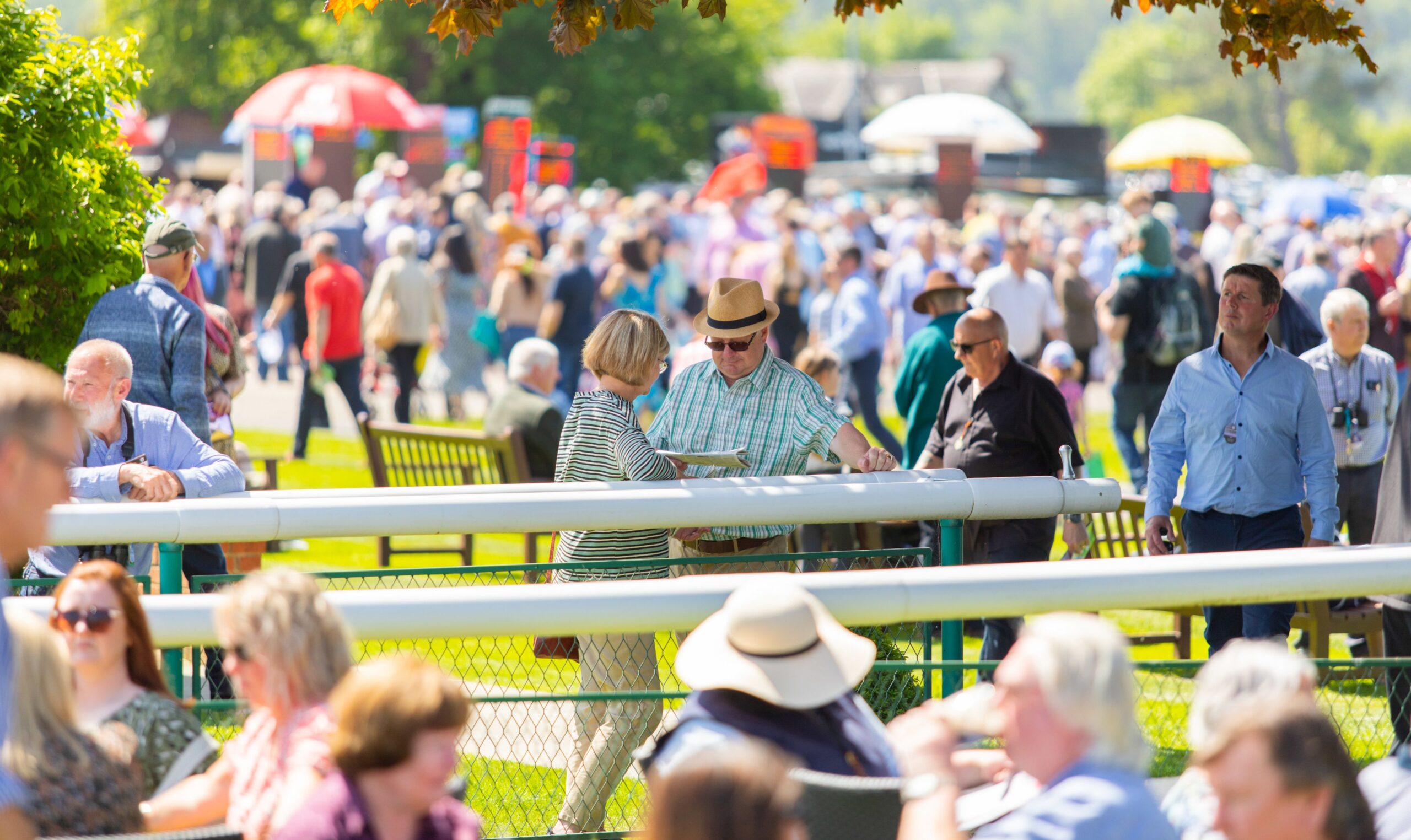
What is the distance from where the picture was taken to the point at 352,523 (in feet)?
16.0

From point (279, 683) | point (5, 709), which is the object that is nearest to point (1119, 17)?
point (279, 683)

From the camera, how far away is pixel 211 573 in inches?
264

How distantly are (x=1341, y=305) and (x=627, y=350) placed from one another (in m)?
4.52

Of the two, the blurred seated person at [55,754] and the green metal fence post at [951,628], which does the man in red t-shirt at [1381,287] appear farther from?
the blurred seated person at [55,754]

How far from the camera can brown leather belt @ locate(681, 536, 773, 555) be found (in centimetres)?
640

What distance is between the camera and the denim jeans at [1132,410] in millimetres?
12656

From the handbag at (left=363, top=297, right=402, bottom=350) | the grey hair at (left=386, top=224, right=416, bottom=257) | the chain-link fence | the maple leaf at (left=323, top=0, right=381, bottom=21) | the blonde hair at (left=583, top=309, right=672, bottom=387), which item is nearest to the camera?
the chain-link fence

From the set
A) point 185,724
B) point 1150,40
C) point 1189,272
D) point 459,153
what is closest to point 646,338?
point 185,724

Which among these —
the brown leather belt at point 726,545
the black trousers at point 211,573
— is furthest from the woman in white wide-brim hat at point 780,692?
the brown leather belt at point 726,545

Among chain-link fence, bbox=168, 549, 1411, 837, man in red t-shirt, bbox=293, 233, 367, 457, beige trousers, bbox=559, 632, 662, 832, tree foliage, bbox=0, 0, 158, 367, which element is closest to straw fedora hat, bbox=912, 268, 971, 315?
chain-link fence, bbox=168, 549, 1411, 837

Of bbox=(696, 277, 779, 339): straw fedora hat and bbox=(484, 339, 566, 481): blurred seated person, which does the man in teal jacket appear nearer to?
bbox=(484, 339, 566, 481): blurred seated person

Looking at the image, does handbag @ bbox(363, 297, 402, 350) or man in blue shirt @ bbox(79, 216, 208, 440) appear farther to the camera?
handbag @ bbox(363, 297, 402, 350)

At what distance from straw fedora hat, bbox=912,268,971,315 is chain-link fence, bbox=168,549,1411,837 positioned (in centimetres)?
322

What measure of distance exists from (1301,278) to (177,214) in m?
13.1
